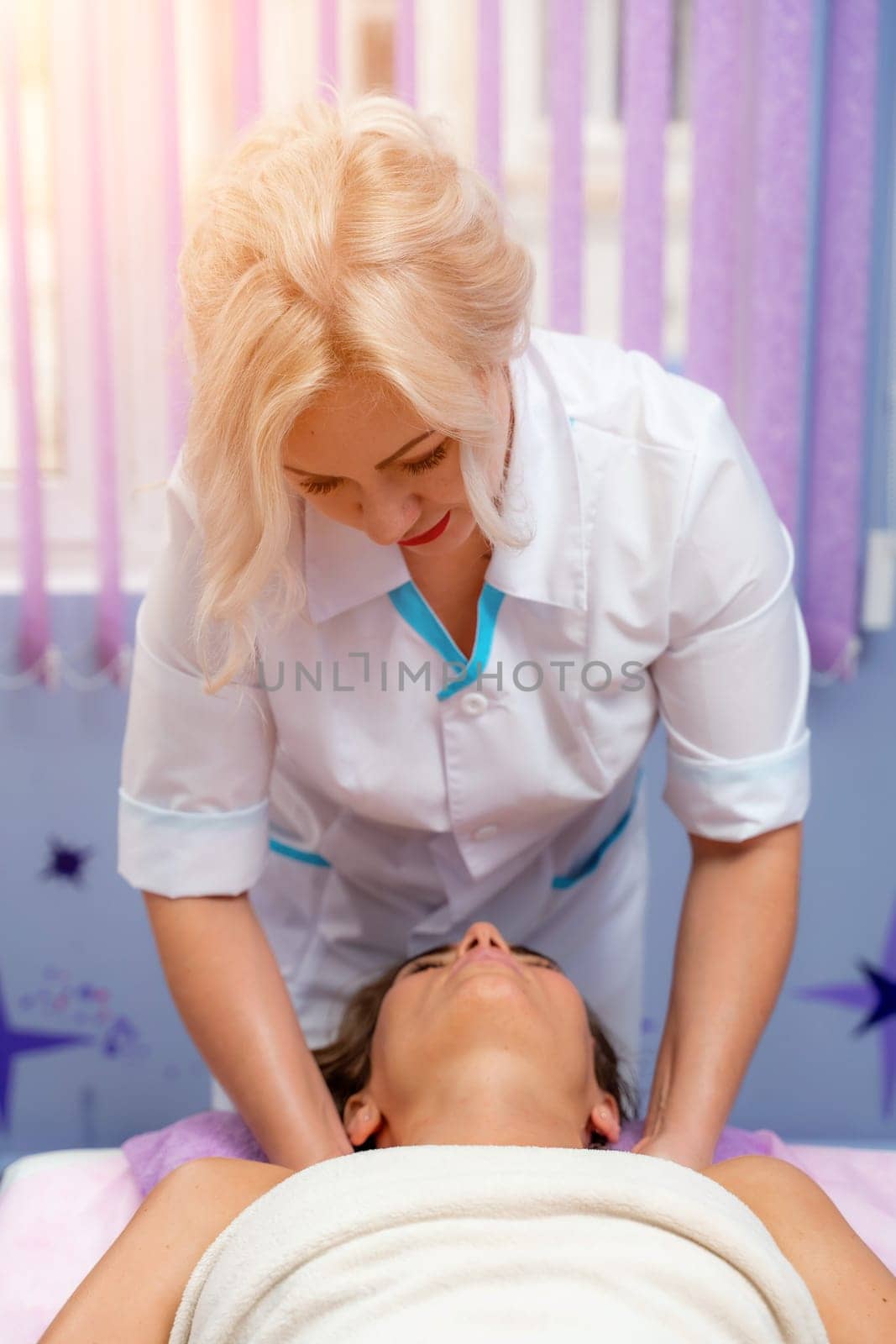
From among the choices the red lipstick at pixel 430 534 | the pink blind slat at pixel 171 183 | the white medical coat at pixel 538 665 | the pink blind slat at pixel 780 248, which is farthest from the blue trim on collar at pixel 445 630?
the pink blind slat at pixel 780 248

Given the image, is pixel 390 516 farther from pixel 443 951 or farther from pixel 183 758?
pixel 443 951

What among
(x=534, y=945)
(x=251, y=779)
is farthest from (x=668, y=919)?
(x=251, y=779)

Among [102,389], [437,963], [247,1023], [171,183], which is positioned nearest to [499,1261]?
[247,1023]

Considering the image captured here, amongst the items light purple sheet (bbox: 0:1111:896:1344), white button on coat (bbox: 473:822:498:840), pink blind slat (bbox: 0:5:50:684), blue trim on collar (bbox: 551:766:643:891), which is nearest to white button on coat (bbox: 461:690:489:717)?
white button on coat (bbox: 473:822:498:840)

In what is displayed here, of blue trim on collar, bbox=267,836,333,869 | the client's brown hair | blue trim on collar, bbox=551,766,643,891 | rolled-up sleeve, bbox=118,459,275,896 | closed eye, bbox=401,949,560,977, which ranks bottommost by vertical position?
the client's brown hair

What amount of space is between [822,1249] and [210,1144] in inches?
24.8

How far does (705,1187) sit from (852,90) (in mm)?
1578

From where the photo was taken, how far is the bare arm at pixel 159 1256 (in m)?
1.05

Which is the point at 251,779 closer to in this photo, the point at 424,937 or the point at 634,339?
the point at 424,937

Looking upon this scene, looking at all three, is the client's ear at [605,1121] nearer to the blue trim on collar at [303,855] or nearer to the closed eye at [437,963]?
the closed eye at [437,963]

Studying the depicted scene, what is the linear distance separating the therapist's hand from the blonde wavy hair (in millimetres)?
568

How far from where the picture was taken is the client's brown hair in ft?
4.86

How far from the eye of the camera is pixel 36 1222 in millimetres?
1356

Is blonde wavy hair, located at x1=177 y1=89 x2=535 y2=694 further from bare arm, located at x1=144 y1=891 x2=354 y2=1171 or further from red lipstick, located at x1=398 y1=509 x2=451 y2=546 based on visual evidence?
bare arm, located at x1=144 y1=891 x2=354 y2=1171
